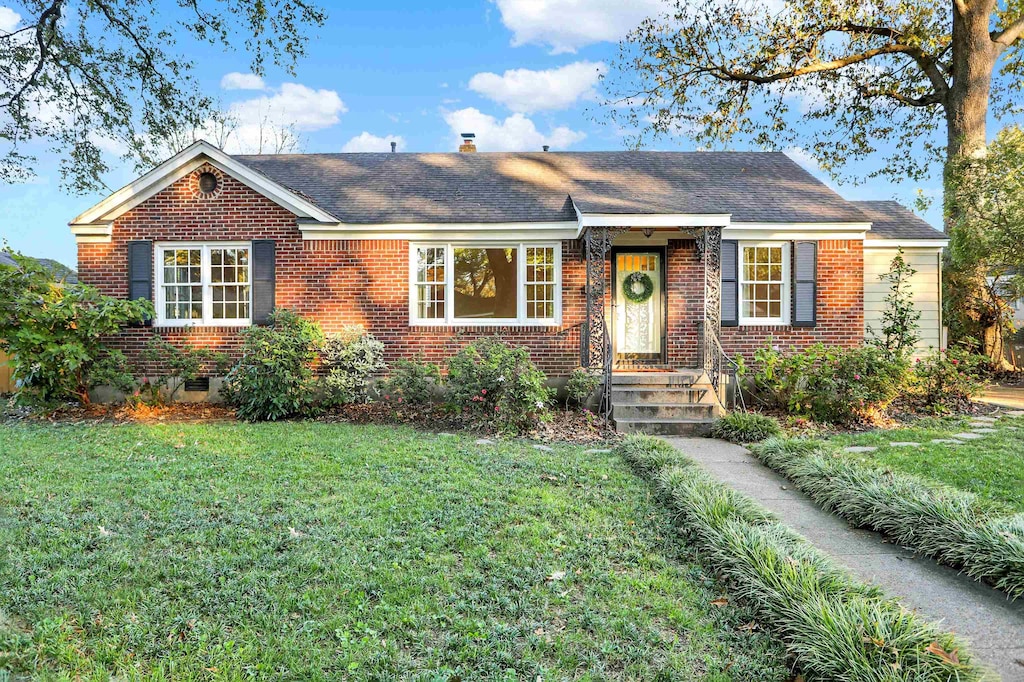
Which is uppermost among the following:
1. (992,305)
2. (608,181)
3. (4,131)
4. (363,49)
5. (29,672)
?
(363,49)

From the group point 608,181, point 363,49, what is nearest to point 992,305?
point 608,181

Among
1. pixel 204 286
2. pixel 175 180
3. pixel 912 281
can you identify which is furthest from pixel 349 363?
pixel 912 281

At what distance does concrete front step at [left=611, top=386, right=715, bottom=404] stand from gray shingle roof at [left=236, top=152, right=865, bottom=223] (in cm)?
302

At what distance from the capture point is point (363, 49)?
15.4 m

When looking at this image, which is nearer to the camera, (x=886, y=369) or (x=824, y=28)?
(x=886, y=369)

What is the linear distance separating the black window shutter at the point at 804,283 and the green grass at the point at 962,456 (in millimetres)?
2592

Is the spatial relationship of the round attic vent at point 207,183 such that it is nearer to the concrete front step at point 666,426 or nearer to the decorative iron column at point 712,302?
the concrete front step at point 666,426

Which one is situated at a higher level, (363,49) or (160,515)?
(363,49)

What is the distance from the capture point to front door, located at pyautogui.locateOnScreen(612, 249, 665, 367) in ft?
36.2

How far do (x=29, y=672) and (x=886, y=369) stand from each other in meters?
10.1

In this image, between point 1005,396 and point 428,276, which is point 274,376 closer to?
point 428,276

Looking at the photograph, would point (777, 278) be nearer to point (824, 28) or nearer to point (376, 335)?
point (376, 335)

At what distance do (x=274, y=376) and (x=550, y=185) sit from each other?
6642mm

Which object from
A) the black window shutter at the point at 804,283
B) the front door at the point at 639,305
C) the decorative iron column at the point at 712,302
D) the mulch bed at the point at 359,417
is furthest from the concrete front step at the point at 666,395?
the black window shutter at the point at 804,283
